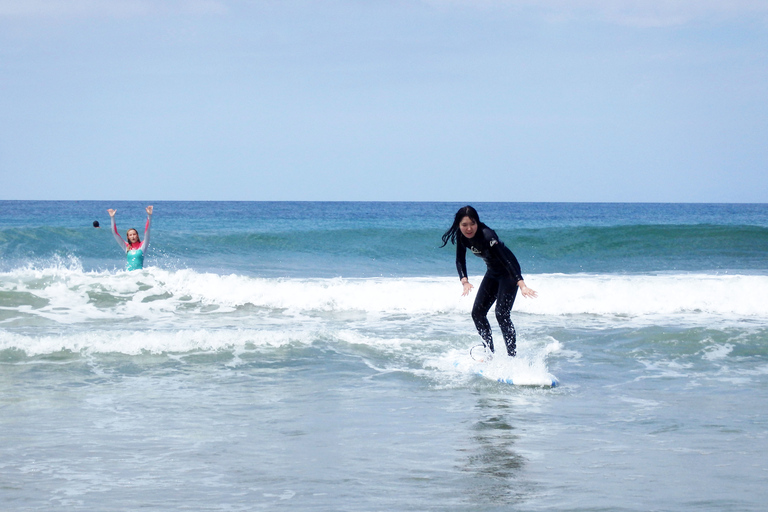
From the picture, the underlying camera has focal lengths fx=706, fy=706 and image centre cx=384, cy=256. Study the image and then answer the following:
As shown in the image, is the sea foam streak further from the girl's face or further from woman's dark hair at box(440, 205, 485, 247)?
the girl's face

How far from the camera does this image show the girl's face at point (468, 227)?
703cm

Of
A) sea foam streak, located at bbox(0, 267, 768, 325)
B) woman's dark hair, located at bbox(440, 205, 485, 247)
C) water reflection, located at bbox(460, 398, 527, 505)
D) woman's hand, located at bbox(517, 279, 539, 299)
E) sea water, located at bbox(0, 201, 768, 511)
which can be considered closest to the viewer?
water reflection, located at bbox(460, 398, 527, 505)

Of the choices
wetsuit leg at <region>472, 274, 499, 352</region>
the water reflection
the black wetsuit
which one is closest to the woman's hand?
the black wetsuit

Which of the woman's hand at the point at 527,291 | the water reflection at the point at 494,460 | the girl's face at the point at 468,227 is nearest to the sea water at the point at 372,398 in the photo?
the water reflection at the point at 494,460

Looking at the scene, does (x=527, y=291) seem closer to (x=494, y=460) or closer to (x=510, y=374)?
(x=510, y=374)

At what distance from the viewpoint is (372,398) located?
640cm

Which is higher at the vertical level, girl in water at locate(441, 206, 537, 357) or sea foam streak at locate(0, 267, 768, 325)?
girl in water at locate(441, 206, 537, 357)

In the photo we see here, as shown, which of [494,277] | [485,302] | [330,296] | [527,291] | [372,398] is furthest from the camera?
[330,296]

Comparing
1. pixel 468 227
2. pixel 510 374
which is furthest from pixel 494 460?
pixel 468 227

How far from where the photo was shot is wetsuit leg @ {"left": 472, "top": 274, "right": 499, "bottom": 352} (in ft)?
24.8

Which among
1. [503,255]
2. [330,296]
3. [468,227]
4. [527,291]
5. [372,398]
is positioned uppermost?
[468,227]

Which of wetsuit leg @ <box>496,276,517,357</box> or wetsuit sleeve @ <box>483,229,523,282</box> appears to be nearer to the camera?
wetsuit sleeve @ <box>483,229,523,282</box>

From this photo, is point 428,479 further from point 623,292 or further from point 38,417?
point 623,292

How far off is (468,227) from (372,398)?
77.1 inches
